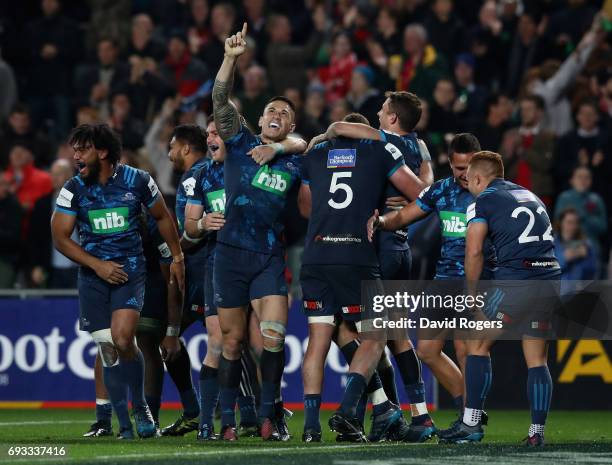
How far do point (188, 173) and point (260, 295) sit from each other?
174 cm

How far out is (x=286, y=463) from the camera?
8.28m

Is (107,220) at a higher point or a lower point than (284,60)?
lower

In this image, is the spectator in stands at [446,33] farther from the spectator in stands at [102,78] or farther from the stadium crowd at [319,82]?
the spectator in stands at [102,78]

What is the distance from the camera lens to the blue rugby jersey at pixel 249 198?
10.1 meters

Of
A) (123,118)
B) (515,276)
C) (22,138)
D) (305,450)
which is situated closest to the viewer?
(305,450)

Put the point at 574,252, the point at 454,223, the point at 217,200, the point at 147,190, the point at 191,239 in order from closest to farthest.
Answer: the point at 147,190 → the point at 454,223 → the point at 217,200 → the point at 191,239 → the point at 574,252

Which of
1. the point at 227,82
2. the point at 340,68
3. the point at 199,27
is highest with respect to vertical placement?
the point at 199,27

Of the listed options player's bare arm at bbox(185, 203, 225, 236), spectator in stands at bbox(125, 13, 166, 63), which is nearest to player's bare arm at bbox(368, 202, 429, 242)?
player's bare arm at bbox(185, 203, 225, 236)

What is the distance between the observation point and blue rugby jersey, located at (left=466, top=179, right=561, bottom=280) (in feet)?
31.6

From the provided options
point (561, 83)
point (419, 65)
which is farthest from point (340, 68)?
point (561, 83)

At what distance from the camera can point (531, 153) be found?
54.0 feet

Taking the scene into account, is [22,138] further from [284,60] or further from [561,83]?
[561,83]

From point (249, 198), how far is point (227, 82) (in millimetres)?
873

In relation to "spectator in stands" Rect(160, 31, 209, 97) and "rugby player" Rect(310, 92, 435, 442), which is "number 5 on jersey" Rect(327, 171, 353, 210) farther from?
"spectator in stands" Rect(160, 31, 209, 97)
